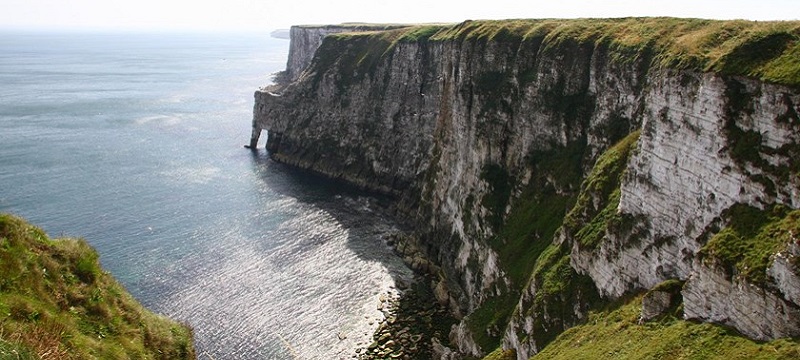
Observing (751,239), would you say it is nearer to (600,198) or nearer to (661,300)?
(661,300)

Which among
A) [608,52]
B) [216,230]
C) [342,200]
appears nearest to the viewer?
[608,52]

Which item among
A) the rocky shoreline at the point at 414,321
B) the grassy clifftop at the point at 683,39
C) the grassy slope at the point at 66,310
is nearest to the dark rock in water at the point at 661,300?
the grassy clifftop at the point at 683,39

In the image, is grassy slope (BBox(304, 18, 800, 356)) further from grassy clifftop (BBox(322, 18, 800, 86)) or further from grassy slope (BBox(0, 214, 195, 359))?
grassy slope (BBox(0, 214, 195, 359))

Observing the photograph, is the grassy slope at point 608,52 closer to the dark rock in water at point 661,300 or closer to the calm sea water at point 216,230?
the dark rock in water at point 661,300

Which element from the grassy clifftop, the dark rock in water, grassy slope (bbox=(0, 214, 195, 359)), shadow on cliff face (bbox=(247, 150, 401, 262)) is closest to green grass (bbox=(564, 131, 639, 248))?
the grassy clifftop

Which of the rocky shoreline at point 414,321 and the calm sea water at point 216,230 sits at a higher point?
the rocky shoreline at point 414,321

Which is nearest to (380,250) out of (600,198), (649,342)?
(600,198)
